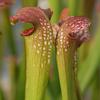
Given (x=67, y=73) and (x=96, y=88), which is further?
(x=96, y=88)

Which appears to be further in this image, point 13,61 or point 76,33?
point 13,61

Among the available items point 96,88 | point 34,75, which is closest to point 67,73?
point 34,75

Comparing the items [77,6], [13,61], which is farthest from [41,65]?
[13,61]

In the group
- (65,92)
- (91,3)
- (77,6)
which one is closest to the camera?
(65,92)


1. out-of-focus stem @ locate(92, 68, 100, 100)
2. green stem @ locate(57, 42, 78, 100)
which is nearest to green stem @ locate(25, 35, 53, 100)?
green stem @ locate(57, 42, 78, 100)

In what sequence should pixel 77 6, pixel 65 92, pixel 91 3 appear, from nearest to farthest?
pixel 65 92 < pixel 77 6 < pixel 91 3

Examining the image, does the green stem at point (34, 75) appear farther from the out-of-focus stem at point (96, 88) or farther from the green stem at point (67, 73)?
the out-of-focus stem at point (96, 88)

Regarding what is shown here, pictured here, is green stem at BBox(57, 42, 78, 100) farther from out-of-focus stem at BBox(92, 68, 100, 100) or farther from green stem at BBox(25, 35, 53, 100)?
out-of-focus stem at BBox(92, 68, 100, 100)

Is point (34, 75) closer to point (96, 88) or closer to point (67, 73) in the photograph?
point (67, 73)

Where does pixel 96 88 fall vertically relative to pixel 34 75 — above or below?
below

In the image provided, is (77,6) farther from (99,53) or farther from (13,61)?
(13,61)

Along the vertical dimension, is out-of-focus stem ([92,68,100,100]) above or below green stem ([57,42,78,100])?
below
